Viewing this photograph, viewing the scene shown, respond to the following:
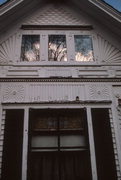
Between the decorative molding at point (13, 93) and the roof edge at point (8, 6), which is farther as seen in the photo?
the roof edge at point (8, 6)

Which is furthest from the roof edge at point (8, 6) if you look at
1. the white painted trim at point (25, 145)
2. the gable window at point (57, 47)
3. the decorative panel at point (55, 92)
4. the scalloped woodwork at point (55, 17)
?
the white painted trim at point (25, 145)

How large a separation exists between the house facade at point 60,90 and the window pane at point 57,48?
3 cm

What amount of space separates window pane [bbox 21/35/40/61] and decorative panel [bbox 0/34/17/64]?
288mm

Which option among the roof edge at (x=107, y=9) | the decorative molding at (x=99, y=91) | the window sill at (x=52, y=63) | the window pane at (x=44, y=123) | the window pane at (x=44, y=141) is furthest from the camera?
the roof edge at (x=107, y=9)

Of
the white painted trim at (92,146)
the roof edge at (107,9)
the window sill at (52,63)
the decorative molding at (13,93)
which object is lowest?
the white painted trim at (92,146)

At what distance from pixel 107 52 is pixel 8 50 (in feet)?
10.7

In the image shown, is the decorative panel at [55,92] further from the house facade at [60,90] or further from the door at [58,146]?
the door at [58,146]

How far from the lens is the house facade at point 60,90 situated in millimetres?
5805

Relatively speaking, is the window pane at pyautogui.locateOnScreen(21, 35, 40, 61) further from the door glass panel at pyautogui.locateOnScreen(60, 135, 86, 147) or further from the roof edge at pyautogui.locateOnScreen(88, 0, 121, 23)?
the door glass panel at pyautogui.locateOnScreen(60, 135, 86, 147)

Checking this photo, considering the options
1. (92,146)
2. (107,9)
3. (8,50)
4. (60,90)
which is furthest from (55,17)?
(92,146)

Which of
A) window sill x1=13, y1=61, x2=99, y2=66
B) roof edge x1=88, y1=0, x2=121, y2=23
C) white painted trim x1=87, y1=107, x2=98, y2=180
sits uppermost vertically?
roof edge x1=88, y1=0, x2=121, y2=23

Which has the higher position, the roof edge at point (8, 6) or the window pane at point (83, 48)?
the roof edge at point (8, 6)

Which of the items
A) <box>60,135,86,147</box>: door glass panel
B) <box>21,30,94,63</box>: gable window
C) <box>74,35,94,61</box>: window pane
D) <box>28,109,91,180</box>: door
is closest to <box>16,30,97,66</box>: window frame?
<box>21,30,94,63</box>: gable window

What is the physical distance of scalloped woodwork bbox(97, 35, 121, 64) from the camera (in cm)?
729
